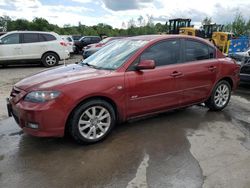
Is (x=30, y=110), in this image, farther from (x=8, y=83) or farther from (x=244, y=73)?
(x=244, y=73)

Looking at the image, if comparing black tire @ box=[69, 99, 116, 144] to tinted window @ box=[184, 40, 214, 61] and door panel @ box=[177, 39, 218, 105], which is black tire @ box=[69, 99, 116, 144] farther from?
tinted window @ box=[184, 40, 214, 61]

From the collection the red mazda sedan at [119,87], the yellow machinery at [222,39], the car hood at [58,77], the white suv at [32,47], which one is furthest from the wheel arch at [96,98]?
the yellow machinery at [222,39]

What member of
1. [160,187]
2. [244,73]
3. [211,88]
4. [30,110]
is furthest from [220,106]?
[30,110]

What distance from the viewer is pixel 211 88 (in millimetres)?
5715

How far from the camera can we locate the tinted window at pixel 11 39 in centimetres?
1271

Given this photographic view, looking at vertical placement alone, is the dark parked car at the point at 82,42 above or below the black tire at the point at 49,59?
above

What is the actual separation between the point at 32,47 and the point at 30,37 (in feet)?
1.57

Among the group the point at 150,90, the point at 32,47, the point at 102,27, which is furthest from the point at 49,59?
the point at 102,27

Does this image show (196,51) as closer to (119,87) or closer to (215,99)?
(215,99)

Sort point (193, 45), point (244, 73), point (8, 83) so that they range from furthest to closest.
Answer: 1. point (8, 83)
2. point (244, 73)
3. point (193, 45)

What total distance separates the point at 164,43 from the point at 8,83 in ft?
20.3

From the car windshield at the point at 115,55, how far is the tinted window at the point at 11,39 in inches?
348

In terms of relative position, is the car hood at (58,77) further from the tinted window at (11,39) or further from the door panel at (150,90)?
the tinted window at (11,39)

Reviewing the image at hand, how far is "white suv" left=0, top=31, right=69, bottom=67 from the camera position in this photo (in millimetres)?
12781
